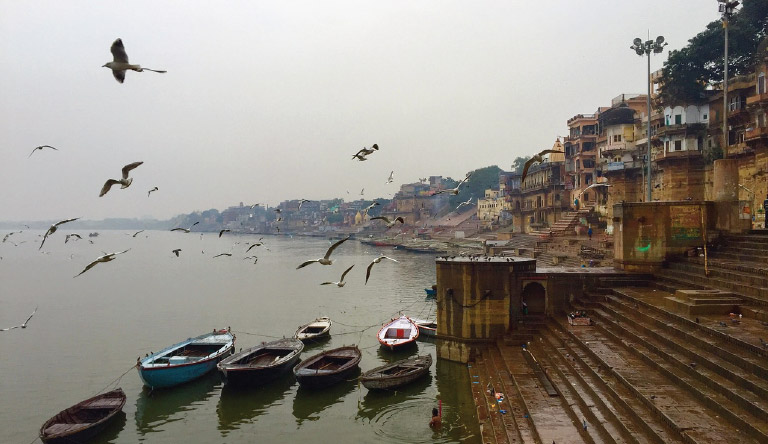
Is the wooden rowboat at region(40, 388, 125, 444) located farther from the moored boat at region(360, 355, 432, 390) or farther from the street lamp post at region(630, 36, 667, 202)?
the street lamp post at region(630, 36, 667, 202)

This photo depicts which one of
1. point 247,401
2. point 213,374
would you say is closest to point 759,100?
point 247,401

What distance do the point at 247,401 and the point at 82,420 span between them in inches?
200

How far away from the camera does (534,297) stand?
1888 cm

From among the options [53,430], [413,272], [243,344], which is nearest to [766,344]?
[53,430]

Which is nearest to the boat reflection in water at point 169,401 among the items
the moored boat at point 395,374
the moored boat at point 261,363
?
the moored boat at point 261,363

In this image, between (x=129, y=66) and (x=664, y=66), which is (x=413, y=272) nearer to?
(x=664, y=66)

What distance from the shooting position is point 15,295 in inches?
1984

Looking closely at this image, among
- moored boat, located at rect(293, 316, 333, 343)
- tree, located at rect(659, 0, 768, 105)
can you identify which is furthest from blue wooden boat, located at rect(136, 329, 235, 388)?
tree, located at rect(659, 0, 768, 105)

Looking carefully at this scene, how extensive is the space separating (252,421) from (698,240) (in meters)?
16.9

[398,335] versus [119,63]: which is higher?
[119,63]

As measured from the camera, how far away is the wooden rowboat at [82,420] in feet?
46.2

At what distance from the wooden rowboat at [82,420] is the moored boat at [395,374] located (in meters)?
8.17

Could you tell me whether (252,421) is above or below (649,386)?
below

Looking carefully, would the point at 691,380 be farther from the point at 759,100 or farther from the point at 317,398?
the point at 759,100
